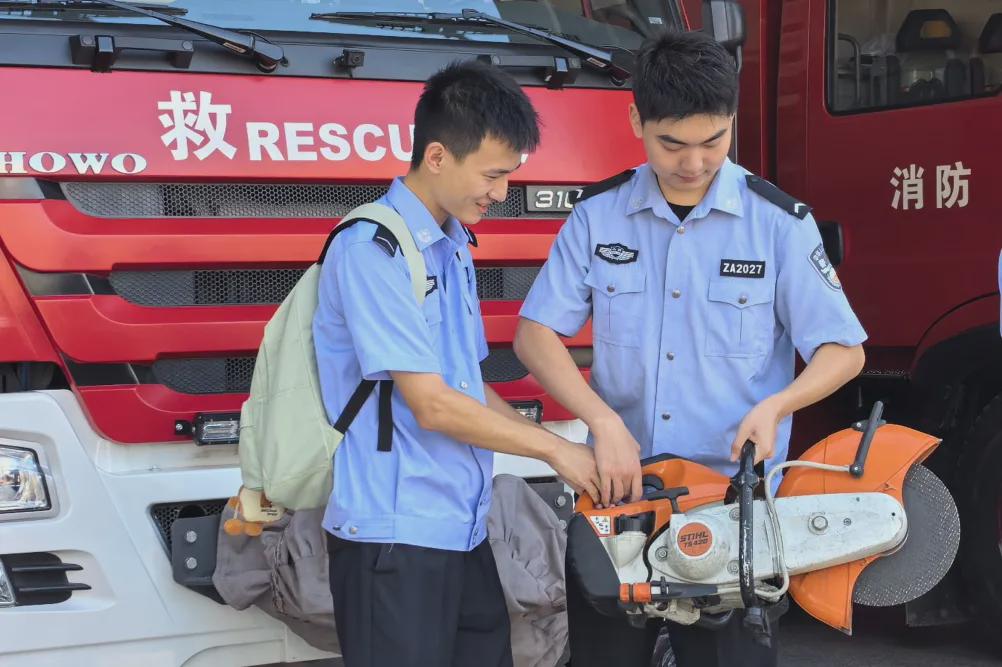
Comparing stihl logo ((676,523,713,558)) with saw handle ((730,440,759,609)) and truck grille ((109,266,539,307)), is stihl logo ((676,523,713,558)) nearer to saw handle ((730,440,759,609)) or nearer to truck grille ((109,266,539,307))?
saw handle ((730,440,759,609))

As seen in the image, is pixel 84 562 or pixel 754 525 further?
pixel 84 562

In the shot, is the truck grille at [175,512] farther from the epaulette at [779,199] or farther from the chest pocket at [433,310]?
the epaulette at [779,199]

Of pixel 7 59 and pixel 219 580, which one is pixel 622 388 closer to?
pixel 219 580

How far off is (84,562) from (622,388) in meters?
1.31

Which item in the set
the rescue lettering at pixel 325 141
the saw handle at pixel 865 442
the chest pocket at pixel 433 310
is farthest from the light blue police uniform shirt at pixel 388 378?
the rescue lettering at pixel 325 141

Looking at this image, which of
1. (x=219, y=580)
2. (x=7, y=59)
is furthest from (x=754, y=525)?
(x=7, y=59)

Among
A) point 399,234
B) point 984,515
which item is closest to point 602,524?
point 399,234

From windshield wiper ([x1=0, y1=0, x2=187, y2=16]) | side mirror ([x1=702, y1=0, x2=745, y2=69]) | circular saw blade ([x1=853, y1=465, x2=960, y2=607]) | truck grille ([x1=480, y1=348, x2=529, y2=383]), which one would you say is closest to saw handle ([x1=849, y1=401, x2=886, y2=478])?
circular saw blade ([x1=853, y1=465, x2=960, y2=607])

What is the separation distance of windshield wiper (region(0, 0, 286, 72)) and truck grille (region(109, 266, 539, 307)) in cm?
49

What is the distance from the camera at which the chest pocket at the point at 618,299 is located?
2.31 metres

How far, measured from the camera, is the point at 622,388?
92.5 inches

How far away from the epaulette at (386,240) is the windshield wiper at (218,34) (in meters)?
1.05

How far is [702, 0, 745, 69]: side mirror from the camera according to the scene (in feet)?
12.0

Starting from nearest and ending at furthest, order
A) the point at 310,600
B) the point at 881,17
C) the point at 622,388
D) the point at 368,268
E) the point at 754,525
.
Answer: the point at 754,525 → the point at 368,268 → the point at 622,388 → the point at 310,600 → the point at 881,17
